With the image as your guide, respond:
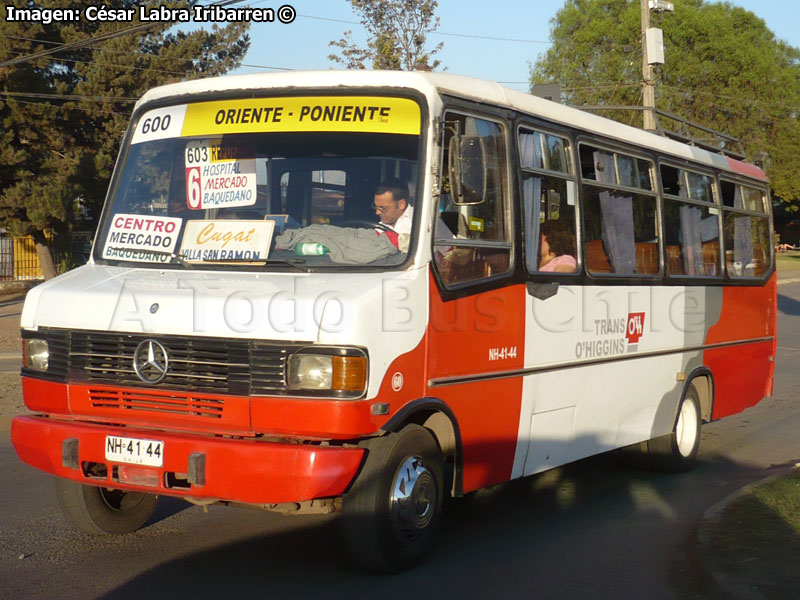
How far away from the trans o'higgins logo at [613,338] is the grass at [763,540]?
1.39 m

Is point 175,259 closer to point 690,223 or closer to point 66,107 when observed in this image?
point 690,223

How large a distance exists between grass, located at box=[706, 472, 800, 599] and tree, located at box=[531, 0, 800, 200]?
47306mm

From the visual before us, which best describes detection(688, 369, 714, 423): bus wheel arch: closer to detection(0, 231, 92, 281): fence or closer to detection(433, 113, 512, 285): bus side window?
detection(433, 113, 512, 285): bus side window

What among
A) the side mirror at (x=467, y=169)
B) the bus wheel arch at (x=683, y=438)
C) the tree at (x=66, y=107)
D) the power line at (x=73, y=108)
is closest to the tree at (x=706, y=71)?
the tree at (x=66, y=107)

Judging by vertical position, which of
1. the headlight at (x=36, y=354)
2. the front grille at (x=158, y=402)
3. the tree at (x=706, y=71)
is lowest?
the front grille at (x=158, y=402)

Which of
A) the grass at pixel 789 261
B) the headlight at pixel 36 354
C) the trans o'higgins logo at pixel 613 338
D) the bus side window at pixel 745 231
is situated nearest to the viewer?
the headlight at pixel 36 354

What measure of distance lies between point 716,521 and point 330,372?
124 inches

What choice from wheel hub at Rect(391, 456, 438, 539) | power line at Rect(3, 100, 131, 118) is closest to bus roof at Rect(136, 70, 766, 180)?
wheel hub at Rect(391, 456, 438, 539)

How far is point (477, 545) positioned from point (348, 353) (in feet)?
6.35

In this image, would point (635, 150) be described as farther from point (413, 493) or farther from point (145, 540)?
point (145, 540)

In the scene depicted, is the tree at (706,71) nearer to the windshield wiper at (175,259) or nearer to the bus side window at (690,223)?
the bus side window at (690,223)

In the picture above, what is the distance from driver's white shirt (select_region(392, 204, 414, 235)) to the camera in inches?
230

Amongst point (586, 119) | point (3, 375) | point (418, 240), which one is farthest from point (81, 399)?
point (3, 375)

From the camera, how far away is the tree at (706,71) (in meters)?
54.2
